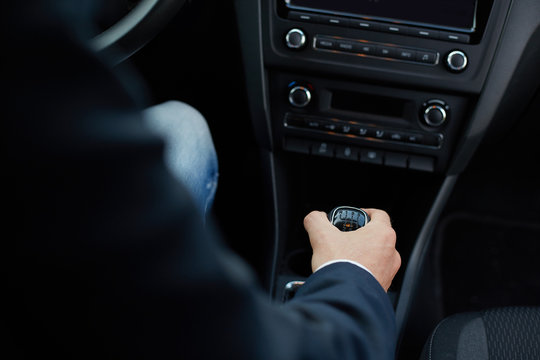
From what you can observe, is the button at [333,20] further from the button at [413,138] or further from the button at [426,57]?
the button at [413,138]

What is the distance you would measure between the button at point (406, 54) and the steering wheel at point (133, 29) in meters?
0.40

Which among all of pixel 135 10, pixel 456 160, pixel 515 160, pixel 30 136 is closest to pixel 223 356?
pixel 30 136

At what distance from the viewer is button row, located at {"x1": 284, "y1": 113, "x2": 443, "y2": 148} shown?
3.16 feet

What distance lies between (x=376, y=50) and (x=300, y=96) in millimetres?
166

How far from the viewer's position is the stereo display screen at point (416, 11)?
83 centimetres

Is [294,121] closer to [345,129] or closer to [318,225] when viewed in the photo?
[345,129]

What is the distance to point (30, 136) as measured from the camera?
0.24 metres

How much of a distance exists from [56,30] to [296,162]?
2.94ft

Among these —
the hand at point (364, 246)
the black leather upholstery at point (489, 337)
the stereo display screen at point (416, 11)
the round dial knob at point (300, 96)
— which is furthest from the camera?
the round dial knob at point (300, 96)

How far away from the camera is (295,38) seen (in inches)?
34.9

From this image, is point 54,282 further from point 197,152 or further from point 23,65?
point 197,152

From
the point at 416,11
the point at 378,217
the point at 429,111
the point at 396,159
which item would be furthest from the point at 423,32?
the point at 378,217

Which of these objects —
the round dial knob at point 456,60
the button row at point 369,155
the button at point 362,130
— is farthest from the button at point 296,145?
the round dial knob at point 456,60

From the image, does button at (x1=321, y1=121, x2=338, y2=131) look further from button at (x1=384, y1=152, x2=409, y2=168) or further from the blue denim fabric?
the blue denim fabric
